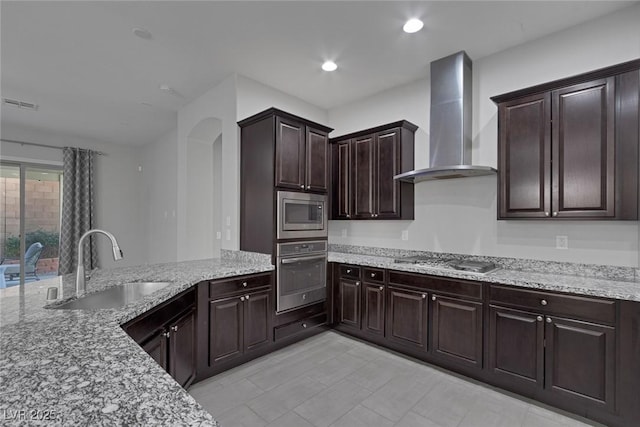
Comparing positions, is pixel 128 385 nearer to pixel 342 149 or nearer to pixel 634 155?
pixel 634 155

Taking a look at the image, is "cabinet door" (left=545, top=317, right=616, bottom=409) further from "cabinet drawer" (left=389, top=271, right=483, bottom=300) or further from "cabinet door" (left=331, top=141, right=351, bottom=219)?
"cabinet door" (left=331, top=141, right=351, bottom=219)

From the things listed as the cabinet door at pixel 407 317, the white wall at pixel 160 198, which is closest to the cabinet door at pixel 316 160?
the cabinet door at pixel 407 317

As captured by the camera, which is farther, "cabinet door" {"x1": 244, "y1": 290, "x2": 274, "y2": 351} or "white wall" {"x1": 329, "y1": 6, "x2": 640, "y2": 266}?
"cabinet door" {"x1": 244, "y1": 290, "x2": 274, "y2": 351}

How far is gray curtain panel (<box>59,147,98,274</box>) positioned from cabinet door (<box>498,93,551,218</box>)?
6.67 meters

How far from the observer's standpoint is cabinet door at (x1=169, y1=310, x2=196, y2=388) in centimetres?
206

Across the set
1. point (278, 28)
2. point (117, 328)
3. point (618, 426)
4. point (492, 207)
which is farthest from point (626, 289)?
point (278, 28)

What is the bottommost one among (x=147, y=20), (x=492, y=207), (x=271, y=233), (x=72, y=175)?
(x=271, y=233)

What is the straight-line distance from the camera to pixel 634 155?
2.08 m

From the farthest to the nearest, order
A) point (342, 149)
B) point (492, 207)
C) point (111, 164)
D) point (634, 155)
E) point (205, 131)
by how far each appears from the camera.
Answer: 1. point (111, 164)
2. point (205, 131)
3. point (342, 149)
4. point (492, 207)
5. point (634, 155)

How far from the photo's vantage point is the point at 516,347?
2.30 m

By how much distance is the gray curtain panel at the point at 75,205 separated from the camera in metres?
5.49

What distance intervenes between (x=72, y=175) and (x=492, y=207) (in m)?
6.98

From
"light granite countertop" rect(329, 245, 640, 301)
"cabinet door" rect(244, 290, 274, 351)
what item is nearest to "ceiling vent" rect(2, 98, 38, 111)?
"cabinet door" rect(244, 290, 274, 351)

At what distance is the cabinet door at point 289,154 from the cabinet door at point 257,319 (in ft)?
3.76
